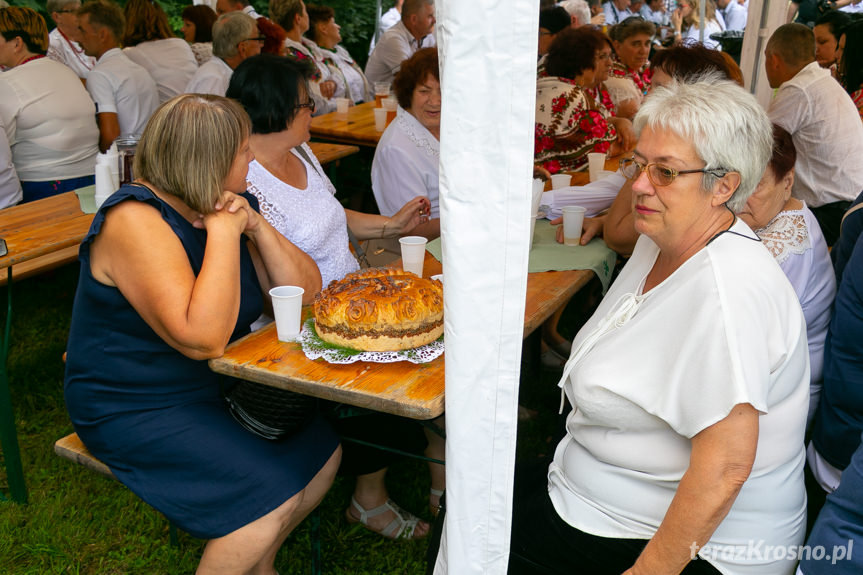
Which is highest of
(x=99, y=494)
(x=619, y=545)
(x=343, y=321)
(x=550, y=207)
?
(x=343, y=321)

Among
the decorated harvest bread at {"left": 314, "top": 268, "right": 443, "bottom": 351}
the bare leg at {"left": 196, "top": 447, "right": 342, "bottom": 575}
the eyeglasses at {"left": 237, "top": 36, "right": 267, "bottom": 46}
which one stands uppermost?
the eyeglasses at {"left": 237, "top": 36, "right": 267, "bottom": 46}

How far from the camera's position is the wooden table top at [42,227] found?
2.81 m

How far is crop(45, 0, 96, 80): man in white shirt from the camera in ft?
22.5

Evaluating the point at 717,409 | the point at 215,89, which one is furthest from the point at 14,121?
the point at 717,409

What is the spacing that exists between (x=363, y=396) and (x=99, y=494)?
188cm

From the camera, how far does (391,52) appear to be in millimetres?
7902

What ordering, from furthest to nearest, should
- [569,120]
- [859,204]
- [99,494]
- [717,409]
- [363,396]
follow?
[569,120] → [99,494] → [859,204] → [363,396] → [717,409]

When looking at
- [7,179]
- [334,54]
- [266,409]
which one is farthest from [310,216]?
[334,54]

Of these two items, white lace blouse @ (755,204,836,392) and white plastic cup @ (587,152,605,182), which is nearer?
white lace blouse @ (755,204,836,392)

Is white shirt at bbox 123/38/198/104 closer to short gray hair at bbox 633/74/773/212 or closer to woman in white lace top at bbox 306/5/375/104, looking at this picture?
woman in white lace top at bbox 306/5/375/104

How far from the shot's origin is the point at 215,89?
5258mm

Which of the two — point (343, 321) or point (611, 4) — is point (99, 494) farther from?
point (611, 4)

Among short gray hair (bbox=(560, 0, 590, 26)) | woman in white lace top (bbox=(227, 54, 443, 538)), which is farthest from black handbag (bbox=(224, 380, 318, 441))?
short gray hair (bbox=(560, 0, 590, 26))

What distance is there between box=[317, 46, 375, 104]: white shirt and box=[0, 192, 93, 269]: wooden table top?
4.17 metres
